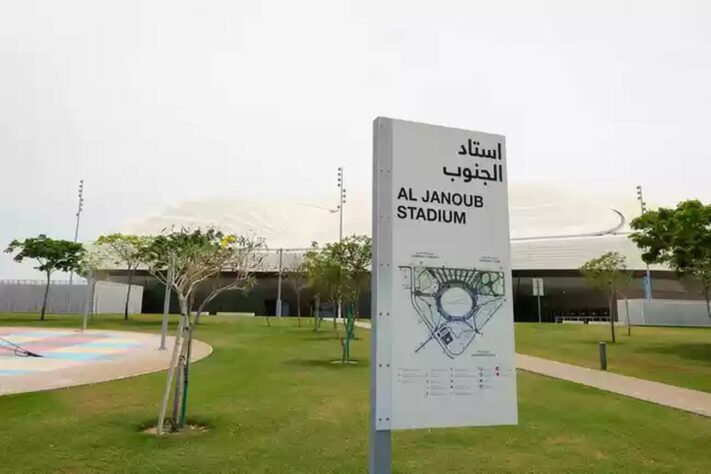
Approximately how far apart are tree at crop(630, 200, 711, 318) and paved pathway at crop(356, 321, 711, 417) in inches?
320

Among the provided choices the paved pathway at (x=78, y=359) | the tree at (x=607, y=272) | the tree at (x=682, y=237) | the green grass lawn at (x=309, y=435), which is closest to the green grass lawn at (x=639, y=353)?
the tree at (x=607, y=272)

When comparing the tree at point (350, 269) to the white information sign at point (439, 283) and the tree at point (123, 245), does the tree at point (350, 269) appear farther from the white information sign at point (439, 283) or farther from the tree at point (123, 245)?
the tree at point (123, 245)

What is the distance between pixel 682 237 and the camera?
69.4 feet

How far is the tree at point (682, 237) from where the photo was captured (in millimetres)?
20719

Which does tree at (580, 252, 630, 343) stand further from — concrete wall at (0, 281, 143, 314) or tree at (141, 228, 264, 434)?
concrete wall at (0, 281, 143, 314)

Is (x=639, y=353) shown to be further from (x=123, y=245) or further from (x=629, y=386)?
(x=123, y=245)

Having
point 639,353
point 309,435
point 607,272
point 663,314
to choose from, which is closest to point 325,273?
point 639,353

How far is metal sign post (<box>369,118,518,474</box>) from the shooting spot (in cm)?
379

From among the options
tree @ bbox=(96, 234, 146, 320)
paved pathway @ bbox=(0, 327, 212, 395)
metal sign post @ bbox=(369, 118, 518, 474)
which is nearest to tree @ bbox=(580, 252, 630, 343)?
paved pathway @ bbox=(0, 327, 212, 395)

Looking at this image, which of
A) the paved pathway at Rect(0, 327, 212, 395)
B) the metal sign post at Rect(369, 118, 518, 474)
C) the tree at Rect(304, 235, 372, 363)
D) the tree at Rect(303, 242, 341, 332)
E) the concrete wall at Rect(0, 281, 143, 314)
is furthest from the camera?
the concrete wall at Rect(0, 281, 143, 314)

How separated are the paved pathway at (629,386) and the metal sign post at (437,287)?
8173 mm

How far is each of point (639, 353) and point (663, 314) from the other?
1039 inches

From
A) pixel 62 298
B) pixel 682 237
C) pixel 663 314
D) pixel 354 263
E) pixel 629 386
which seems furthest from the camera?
pixel 62 298

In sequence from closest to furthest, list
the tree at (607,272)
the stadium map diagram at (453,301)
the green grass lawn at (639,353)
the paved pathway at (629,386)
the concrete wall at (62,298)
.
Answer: the stadium map diagram at (453,301)
the paved pathway at (629,386)
the green grass lawn at (639,353)
the tree at (607,272)
the concrete wall at (62,298)
